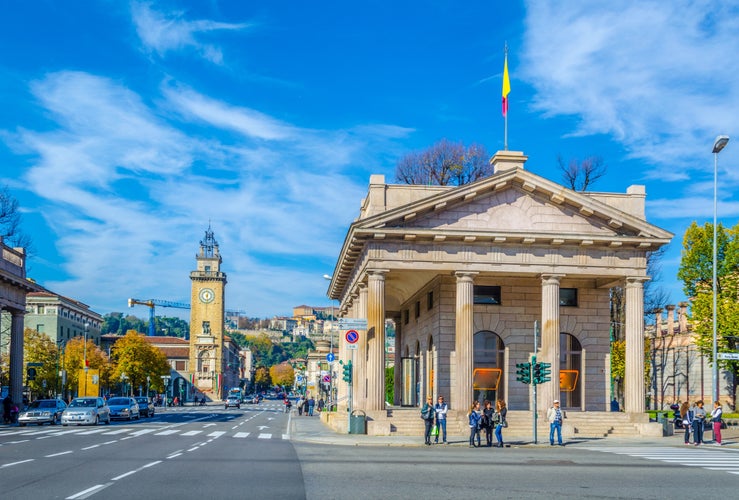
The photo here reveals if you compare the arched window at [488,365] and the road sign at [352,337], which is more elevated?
the road sign at [352,337]

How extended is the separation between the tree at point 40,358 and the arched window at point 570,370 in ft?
191

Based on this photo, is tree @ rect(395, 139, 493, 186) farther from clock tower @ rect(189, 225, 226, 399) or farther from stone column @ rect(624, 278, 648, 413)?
clock tower @ rect(189, 225, 226, 399)

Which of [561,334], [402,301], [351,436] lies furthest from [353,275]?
[351,436]

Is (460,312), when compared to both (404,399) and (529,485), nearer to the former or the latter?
(404,399)

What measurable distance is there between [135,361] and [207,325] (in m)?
58.6

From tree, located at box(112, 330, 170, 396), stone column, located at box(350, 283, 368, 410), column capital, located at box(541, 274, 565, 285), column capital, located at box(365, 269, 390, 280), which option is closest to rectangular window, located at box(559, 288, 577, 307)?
column capital, located at box(541, 274, 565, 285)

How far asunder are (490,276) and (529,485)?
81.5 feet

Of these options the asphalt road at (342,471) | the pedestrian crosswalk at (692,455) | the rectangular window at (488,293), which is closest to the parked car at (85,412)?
the asphalt road at (342,471)

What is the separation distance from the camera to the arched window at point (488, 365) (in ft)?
141

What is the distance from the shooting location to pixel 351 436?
3481 cm

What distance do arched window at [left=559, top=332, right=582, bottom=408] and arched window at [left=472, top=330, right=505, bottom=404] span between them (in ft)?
9.91

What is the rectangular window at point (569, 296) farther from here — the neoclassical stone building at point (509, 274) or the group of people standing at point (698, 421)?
the group of people standing at point (698, 421)

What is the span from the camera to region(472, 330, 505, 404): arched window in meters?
43.0

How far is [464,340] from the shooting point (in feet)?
126
